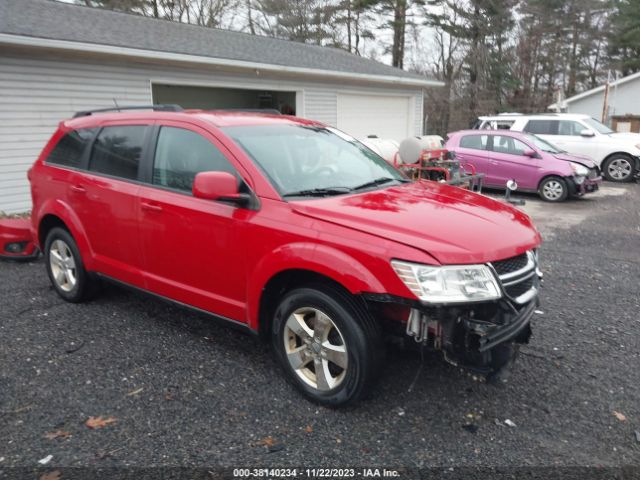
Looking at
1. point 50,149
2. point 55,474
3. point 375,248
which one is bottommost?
point 55,474

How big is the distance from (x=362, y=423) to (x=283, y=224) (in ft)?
4.22

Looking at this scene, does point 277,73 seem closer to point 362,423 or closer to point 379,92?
point 379,92

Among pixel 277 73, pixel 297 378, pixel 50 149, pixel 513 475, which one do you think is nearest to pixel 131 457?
pixel 297 378

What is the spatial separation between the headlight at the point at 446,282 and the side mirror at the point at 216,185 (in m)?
1.15

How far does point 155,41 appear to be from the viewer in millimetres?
10828

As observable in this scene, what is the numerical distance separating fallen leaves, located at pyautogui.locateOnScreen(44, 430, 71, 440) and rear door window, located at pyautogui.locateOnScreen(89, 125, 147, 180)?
192cm

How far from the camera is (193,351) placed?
12.8ft

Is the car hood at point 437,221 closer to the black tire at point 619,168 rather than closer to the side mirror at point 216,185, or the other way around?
the side mirror at point 216,185

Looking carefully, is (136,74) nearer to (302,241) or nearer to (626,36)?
(302,241)

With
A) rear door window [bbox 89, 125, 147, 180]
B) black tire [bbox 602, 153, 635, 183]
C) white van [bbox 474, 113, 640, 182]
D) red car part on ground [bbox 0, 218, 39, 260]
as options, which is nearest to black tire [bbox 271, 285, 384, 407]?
rear door window [bbox 89, 125, 147, 180]

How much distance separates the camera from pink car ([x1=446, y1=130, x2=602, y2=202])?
11344 mm

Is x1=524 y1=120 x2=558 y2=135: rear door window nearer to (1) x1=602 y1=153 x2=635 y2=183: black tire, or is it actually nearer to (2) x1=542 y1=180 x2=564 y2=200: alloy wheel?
(1) x1=602 y1=153 x2=635 y2=183: black tire

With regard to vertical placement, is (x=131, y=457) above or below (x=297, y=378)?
below

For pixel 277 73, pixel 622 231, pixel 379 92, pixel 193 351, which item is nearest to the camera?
pixel 193 351
